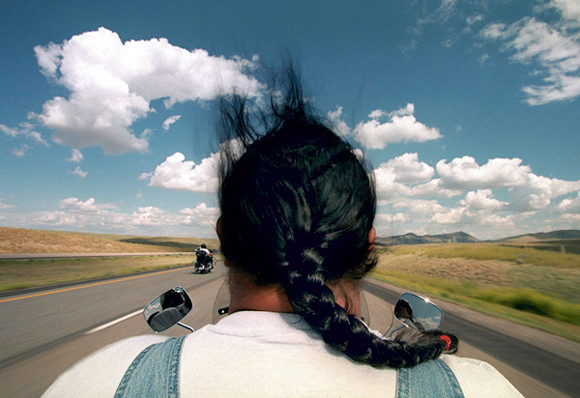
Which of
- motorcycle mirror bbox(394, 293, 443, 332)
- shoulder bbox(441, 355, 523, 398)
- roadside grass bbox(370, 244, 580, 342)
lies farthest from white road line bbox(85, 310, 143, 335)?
shoulder bbox(441, 355, 523, 398)

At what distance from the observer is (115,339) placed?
5492 mm

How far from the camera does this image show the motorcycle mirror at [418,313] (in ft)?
4.90

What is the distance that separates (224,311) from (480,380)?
101 cm

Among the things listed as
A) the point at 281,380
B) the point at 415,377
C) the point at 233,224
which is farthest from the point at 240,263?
the point at 415,377

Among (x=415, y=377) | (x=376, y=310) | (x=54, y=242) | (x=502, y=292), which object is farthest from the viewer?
(x=54, y=242)

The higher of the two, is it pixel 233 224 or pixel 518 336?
pixel 233 224

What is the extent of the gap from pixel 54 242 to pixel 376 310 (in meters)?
55.2

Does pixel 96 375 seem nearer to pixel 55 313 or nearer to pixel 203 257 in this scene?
pixel 55 313

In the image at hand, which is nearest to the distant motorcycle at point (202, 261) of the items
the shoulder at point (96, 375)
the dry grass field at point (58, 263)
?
the dry grass field at point (58, 263)

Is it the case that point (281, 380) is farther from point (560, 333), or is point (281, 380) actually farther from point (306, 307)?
point (560, 333)

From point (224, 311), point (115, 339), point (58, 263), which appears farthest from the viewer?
point (58, 263)

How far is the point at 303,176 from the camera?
1030 mm

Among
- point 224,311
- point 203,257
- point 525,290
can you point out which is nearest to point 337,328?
point 224,311

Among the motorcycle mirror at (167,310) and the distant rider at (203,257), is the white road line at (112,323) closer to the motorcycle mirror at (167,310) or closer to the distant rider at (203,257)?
the motorcycle mirror at (167,310)
